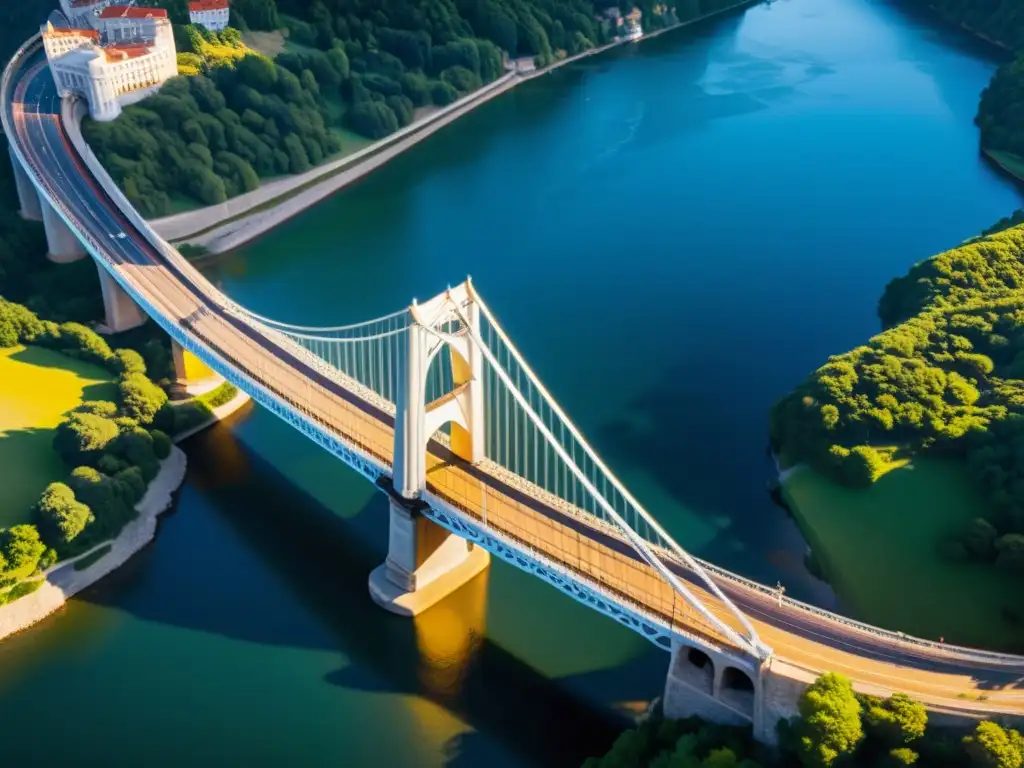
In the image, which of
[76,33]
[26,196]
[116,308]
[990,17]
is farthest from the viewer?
[990,17]

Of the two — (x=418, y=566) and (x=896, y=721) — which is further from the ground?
(x=896, y=721)

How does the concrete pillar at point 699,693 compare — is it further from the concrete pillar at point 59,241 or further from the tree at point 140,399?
the concrete pillar at point 59,241

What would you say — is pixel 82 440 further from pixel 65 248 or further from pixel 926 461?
pixel 926 461

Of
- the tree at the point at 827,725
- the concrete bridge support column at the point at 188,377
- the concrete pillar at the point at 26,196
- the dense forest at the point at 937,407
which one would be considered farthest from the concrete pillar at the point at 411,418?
the concrete pillar at the point at 26,196

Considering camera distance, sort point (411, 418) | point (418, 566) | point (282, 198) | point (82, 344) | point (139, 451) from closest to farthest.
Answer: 1. point (411, 418)
2. point (418, 566)
3. point (139, 451)
4. point (82, 344)
5. point (282, 198)

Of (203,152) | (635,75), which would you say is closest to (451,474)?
(203,152)

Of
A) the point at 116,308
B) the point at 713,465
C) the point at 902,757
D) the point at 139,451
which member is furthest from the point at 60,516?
the point at 902,757
